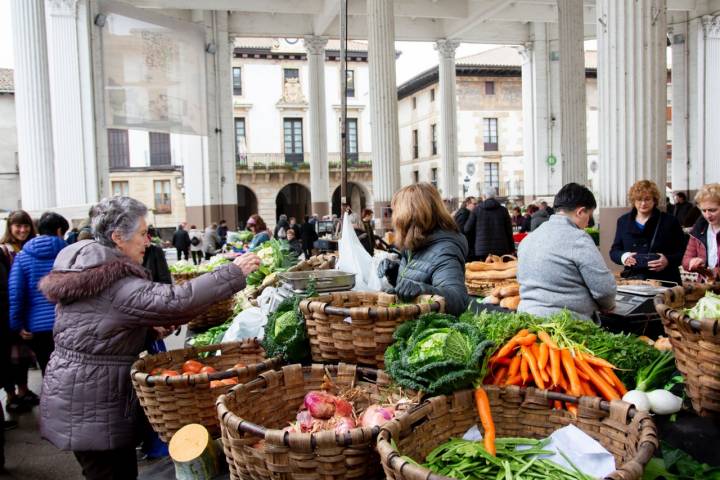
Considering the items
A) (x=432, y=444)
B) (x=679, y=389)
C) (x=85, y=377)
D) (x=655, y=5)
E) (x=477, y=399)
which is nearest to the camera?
(x=432, y=444)

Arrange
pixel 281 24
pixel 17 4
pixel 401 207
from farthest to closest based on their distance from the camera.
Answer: pixel 281 24, pixel 17 4, pixel 401 207

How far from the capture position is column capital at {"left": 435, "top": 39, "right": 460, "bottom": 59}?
22.9 m

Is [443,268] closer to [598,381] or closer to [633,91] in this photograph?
[598,381]

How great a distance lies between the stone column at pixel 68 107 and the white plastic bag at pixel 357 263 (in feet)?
40.4

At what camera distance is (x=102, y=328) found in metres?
2.63

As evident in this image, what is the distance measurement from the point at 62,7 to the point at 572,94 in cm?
1246

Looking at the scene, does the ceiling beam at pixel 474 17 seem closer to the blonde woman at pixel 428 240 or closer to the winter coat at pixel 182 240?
the winter coat at pixel 182 240

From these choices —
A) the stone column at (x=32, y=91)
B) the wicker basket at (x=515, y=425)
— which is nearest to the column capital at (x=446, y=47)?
the stone column at (x=32, y=91)

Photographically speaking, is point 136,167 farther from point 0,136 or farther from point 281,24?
point 281,24

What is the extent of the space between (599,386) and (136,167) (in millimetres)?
39804

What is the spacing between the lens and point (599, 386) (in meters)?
2.23

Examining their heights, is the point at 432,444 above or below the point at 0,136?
below

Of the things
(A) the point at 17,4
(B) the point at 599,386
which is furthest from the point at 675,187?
(B) the point at 599,386

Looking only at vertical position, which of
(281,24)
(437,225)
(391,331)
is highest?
(281,24)
